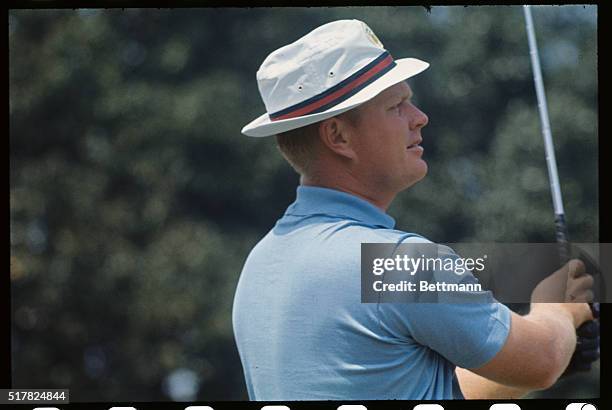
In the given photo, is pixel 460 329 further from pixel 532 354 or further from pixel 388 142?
pixel 388 142

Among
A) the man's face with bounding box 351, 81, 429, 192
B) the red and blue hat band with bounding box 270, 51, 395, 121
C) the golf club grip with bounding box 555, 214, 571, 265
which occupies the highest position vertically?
the red and blue hat band with bounding box 270, 51, 395, 121

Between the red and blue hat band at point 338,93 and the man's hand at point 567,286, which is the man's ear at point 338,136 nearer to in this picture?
the red and blue hat band at point 338,93

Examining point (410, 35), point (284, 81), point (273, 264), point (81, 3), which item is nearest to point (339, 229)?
point (273, 264)

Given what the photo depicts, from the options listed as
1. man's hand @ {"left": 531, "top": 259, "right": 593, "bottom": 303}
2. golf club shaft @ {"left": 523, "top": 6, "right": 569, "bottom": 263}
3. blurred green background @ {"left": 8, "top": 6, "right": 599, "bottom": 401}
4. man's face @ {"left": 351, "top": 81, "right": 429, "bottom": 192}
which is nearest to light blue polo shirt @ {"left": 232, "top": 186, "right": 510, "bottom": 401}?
man's face @ {"left": 351, "top": 81, "right": 429, "bottom": 192}

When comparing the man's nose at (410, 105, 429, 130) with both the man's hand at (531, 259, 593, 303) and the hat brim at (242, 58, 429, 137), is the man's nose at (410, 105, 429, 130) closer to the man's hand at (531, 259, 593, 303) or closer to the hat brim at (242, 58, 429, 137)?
the hat brim at (242, 58, 429, 137)

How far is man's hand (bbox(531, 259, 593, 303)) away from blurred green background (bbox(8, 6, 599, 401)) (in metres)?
0.28

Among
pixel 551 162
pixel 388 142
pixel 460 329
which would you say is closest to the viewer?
pixel 460 329

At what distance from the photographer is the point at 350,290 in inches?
90.7

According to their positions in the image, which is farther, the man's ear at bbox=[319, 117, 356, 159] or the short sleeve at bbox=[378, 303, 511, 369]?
the man's ear at bbox=[319, 117, 356, 159]

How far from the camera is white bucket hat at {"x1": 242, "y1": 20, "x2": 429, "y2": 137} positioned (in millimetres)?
2404

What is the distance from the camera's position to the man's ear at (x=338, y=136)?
242 cm

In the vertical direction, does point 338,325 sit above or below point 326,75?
below

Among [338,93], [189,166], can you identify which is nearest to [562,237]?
[338,93]

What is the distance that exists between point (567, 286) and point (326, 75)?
0.72m
